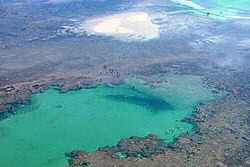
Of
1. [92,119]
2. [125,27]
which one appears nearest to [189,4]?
[125,27]

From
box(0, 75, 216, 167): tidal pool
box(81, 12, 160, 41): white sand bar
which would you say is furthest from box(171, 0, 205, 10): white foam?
box(0, 75, 216, 167): tidal pool

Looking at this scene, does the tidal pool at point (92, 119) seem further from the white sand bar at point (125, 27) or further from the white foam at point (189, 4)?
the white foam at point (189, 4)

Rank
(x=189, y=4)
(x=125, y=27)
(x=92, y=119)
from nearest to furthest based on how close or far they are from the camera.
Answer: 1. (x=92, y=119)
2. (x=125, y=27)
3. (x=189, y=4)

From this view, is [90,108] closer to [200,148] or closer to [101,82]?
[101,82]

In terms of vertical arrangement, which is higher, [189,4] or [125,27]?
[189,4]

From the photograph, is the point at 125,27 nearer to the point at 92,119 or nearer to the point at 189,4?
the point at 189,4

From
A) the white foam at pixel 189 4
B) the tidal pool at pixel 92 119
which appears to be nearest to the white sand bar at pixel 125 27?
the white foam at pixel 189 4
